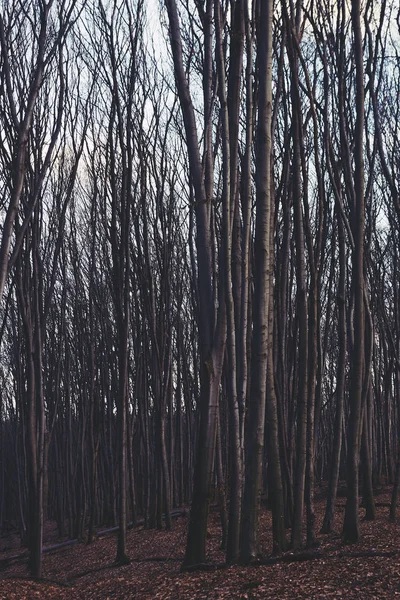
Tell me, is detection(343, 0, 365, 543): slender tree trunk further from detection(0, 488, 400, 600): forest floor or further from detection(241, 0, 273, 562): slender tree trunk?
detection(241, 0, 273, 562): slender tree trunk

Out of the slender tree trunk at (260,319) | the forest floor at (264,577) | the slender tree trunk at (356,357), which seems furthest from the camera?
the slender tree trunk at (356,357)

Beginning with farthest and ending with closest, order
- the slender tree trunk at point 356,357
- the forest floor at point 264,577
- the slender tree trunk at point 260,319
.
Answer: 1. the slender tree trunk at point 356,357
2. the slender tree trunk at point 260,319
3. the forest floor at point 264,577

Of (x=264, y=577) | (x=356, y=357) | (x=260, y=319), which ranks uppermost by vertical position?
(x=260, y=319)

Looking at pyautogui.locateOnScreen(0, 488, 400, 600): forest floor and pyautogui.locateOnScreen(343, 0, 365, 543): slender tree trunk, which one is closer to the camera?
pyautogui.locateOnScreen(0, 488, 400, 600): forest floor

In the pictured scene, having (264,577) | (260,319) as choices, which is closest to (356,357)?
(260,319)

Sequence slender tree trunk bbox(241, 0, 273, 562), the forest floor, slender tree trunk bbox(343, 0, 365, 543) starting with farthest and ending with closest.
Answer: slender tree trunk bbox(343, 0, 365, 543) < slender tree trunk bbox(241, 0, 273, 562) < the forest floor

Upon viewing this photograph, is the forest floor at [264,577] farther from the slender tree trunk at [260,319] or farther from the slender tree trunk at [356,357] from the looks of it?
the slender tree trunk at [260,319]

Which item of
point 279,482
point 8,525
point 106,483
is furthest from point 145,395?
point 8,525

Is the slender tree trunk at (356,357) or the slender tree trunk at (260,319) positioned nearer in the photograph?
the slender tree trunk at (260,319)

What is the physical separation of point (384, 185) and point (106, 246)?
6541 millimetres

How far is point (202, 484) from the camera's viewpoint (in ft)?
25.5

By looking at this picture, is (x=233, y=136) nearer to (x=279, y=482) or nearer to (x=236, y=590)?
(x=279, y=482)

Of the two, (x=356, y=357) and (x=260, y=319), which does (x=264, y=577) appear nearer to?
(x=260, y=319)

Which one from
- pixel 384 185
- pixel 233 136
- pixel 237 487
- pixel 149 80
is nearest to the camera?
pixel 237 487
